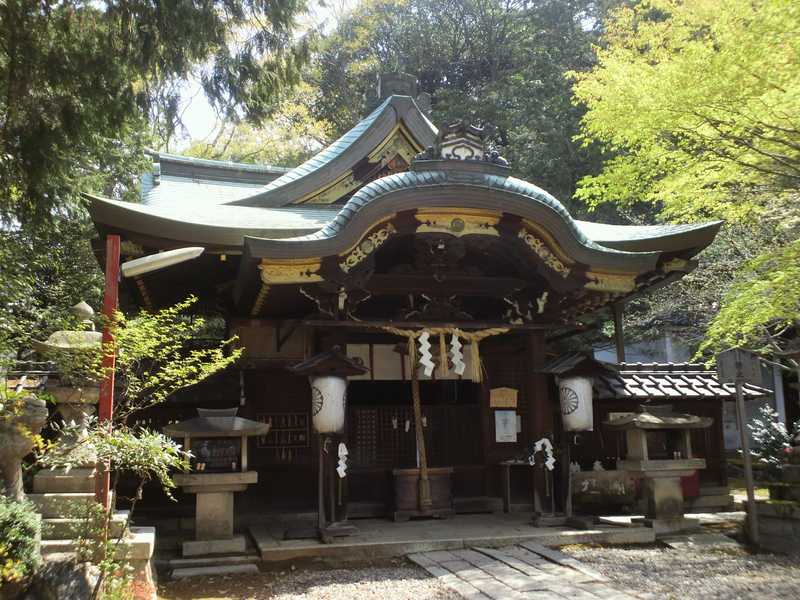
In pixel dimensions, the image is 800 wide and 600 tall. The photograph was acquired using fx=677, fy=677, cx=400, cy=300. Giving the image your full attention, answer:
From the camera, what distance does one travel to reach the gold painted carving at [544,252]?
8461 millimetres

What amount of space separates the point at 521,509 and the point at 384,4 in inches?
973

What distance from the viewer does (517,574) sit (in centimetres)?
632

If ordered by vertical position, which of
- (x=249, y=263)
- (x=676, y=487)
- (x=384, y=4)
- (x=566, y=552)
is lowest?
(x=566, y=552)

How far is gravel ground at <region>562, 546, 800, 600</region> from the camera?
5.78m

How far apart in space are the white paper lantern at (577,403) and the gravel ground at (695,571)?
1582 millimetres

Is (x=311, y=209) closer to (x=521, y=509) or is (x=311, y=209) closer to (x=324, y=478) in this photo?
(x=324, y=478)

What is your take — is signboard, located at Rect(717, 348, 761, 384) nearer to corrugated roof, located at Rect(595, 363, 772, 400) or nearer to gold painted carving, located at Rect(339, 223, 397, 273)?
corrugated roof, located at Rect(595, 363, 772, 400)

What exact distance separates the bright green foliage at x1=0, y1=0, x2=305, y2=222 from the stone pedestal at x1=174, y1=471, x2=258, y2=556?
4456mm

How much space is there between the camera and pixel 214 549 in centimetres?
711

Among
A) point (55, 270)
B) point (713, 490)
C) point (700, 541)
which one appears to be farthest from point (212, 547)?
point (55, 270)

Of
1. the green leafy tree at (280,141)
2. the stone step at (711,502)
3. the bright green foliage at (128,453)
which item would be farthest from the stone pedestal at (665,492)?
the green leafy tree at (280,141)

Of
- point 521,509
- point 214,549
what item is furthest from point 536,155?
point 214,549

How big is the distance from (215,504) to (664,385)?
7.34 metres

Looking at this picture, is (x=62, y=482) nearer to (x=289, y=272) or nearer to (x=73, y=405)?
(x=73, y=405)
